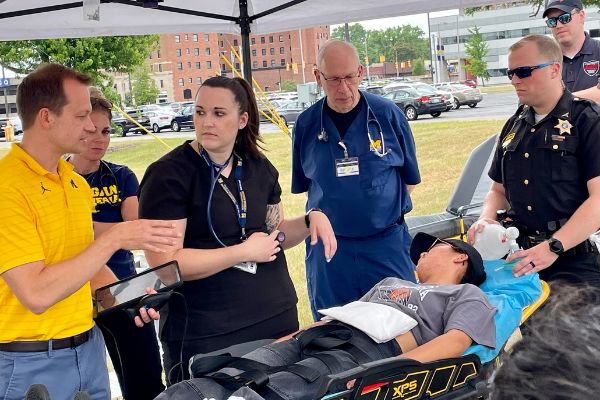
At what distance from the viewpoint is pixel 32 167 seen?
7.60ft

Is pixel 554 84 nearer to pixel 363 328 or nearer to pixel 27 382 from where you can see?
pixel 363 328

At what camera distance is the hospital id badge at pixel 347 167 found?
3631 millimetres

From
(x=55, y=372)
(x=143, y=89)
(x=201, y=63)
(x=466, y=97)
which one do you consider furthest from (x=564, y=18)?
(x=201, y=63)

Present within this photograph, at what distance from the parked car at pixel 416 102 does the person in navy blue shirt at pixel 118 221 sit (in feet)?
70.7

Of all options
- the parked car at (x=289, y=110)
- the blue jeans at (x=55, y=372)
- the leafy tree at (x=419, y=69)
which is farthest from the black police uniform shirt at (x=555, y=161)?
the leafy tree at (x=419, y=69)

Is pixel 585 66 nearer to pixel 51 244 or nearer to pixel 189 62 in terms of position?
pixel 51 244

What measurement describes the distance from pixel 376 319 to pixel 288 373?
449 millimetres

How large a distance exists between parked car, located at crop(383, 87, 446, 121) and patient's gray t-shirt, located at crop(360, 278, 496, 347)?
870 inches

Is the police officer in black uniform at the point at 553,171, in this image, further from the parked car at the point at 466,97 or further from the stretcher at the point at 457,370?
the parked car at the point at 466,97

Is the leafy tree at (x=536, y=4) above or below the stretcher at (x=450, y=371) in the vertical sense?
above

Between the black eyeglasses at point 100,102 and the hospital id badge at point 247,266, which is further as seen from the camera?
the black eyeglasses at point 100,102

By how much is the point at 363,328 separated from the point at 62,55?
53.2 ft

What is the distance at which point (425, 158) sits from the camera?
1691cm

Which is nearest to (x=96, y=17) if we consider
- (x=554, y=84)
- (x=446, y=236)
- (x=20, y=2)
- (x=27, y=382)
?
(x=20, y=2)
